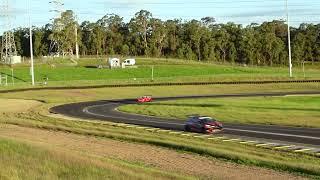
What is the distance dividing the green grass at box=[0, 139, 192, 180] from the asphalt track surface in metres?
16.3

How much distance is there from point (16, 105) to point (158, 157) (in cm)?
5140

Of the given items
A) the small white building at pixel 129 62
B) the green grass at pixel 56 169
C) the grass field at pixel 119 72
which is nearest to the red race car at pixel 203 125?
the green grass at pixel 56 169

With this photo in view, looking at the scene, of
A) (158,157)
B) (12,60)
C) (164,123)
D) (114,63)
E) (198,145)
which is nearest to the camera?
(158,157)

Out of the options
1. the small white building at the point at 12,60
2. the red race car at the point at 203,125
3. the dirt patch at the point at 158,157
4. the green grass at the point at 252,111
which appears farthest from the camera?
the small white building at the point at 12,60

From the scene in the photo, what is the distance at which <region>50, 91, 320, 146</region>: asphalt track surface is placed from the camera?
1395 inches

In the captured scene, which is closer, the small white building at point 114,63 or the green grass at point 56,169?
the green grass at point 56,169

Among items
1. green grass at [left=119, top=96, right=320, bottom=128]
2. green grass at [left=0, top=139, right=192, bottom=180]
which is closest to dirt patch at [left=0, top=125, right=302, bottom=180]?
green grass at [left=0, top=139, right=192, bottom=180]

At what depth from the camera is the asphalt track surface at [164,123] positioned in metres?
35.4

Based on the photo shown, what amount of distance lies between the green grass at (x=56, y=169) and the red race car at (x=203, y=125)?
19.8m

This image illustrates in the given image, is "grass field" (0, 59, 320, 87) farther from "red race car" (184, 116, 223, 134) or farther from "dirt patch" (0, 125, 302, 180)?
"dirt patch" (0, 125, 302, 180)

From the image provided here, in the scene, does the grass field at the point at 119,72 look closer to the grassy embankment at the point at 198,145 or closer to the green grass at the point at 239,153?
the grassy embankment at the point at 198,145

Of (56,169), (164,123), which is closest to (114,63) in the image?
(164,123)

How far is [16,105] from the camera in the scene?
240ft

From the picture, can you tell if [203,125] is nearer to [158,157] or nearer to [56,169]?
[158,157]
